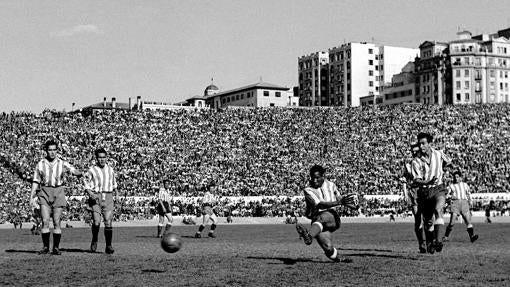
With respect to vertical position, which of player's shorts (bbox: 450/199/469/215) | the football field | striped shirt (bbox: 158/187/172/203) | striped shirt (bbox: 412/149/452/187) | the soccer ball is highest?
striped shirt (bbox: 412/149/452/187)

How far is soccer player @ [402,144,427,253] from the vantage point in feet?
62.3

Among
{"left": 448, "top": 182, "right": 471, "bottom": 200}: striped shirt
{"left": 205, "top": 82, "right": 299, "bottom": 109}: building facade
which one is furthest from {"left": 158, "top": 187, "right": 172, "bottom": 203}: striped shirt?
{"left": 205, "top": 82, "right": 299, "bottom": 109}: building facade

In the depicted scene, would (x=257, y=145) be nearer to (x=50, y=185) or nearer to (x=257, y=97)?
(x=50, y=185)

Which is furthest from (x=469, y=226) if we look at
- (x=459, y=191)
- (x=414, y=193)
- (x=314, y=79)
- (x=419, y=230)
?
(x=314, y=79)

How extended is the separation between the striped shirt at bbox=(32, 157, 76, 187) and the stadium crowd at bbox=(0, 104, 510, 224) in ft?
154

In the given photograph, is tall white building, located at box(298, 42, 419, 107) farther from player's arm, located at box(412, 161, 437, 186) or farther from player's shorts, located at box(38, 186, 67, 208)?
player's shorts, located at box(38, 186, 67, 208)

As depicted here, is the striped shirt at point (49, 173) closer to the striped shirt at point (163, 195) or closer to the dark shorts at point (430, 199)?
the dark shorts at point (430, 199)

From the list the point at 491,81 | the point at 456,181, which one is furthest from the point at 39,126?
the point at 491,81

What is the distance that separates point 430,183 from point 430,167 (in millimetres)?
343

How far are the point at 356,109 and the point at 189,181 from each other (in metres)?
26.9

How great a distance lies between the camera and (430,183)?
61.6 ft

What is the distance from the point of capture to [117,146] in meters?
84.6

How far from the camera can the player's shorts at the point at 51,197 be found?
19359 millimetres

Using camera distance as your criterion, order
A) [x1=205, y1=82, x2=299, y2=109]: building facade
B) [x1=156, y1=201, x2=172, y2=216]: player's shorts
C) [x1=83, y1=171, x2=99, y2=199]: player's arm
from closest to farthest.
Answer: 1. [x1=83, y1=171, x2=99, y2=199]: player's arm
2. [x1=156, y1=201, x2=172, y2=216]: player's shorts
3. [x1=205, y1=82, x2=299, y2=109]: building facade
